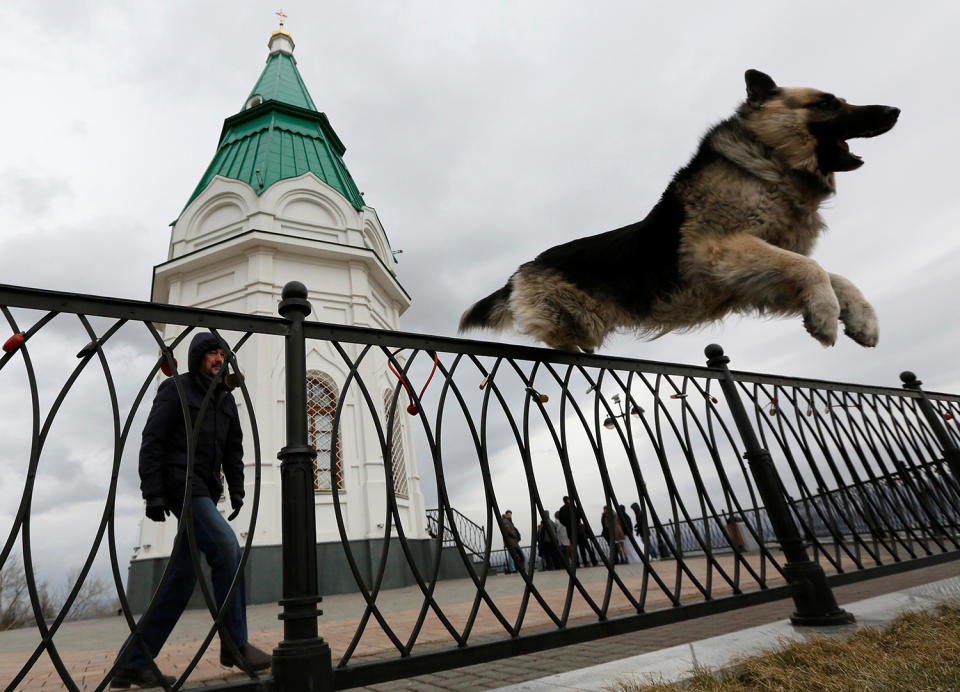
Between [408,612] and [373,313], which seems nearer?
[408,612]

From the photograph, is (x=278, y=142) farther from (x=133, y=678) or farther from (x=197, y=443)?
(x=133, y=678)

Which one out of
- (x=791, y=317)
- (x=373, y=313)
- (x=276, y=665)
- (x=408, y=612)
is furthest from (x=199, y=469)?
(x=373, y=313)

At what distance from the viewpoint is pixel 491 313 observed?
3.13m

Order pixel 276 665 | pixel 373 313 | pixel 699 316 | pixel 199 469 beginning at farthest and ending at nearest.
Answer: pixel 373 313, pixel 199 469, pixel 699 316, pixel 276 665

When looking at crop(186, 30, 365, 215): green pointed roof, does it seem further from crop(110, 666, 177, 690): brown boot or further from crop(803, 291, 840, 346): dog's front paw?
crop(803, 291, 840, 346): dog's front paw

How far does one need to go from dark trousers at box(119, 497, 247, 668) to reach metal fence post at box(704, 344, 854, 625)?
2910mm

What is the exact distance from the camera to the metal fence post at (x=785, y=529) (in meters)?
2.67

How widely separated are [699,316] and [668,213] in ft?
1.84

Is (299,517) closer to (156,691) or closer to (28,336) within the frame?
(28,336)

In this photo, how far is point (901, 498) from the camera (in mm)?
4020

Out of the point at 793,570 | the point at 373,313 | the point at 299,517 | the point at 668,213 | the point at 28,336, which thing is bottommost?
the point at 793,570

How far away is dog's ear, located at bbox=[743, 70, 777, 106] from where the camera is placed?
2846mm

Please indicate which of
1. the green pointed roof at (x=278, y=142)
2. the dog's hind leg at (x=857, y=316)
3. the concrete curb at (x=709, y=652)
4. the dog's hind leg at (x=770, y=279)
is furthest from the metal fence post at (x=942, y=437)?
the green pointed roof at (x=278, y=142)

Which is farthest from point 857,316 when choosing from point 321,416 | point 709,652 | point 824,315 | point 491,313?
point 321,416
